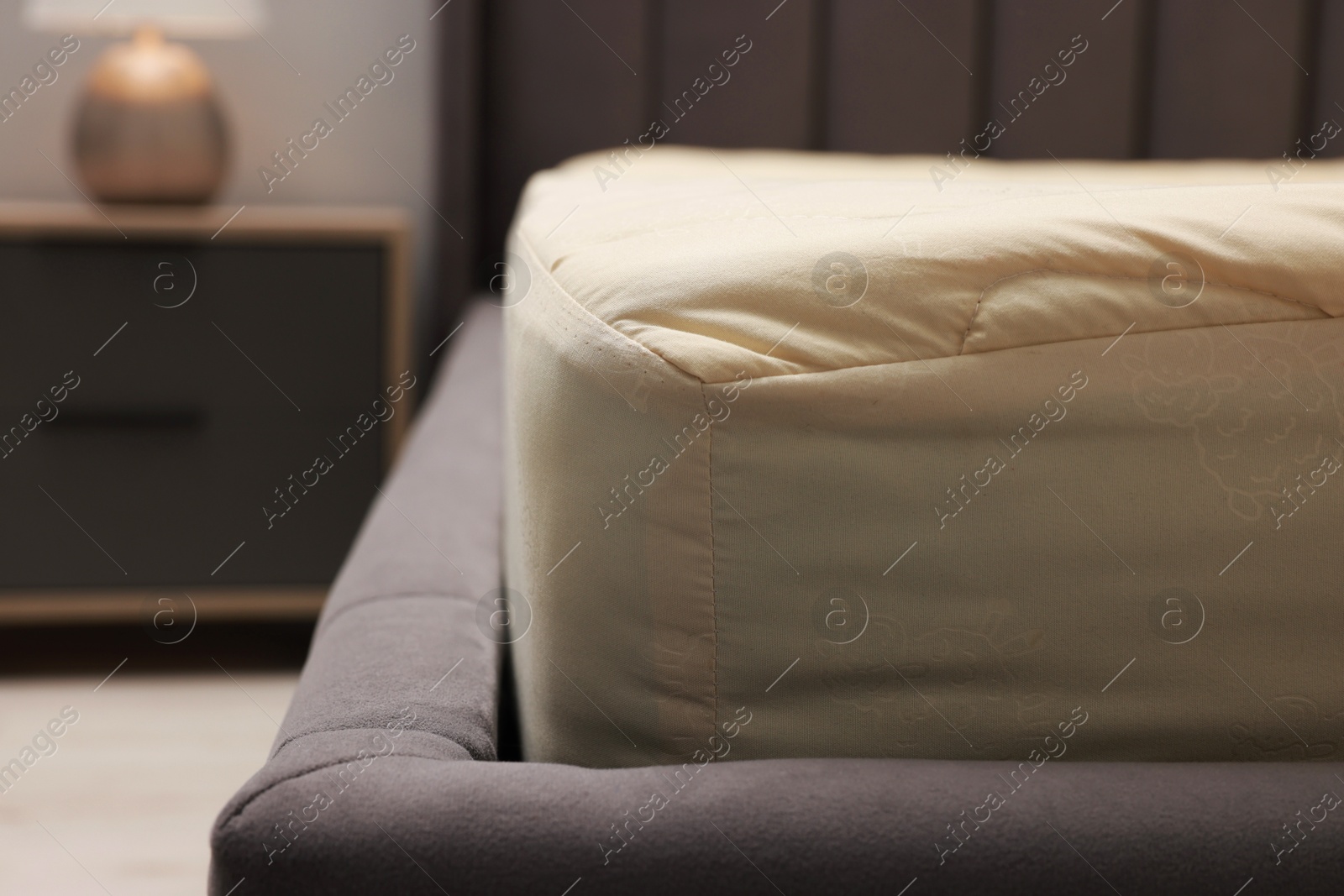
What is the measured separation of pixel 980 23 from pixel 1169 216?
147cm

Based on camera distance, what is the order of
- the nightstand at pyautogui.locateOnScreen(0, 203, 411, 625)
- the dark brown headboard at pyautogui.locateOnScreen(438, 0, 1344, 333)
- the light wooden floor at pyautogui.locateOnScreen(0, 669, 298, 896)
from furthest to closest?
1. the dark brown headboard at pyautogui.locateOnScreen(438, 0, 1344, 333)
2. the nightstand at pyautogui.locateOnScreen(0, 203, 411, 625)
3. the light wooden floor at pyautogui.locateOnScreen(0, 669, 298, 896)

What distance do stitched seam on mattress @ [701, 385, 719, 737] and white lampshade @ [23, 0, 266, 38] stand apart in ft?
4.85

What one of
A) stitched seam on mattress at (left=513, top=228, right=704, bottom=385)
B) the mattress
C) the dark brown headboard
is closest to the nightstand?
the dark brown headboard

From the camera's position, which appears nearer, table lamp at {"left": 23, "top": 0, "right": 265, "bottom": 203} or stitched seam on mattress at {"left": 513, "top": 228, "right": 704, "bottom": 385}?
stitched seam on mattress at {"left": 513, "top": 228, "right": 704, "bottom": 385}

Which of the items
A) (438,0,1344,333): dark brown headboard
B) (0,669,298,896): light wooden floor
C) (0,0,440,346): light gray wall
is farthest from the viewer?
(0,0,440,346): light gray wall

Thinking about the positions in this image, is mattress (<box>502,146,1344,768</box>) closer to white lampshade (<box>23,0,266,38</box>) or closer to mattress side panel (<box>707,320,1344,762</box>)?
mattress side panel (<box>707,320,1344,762</box>)

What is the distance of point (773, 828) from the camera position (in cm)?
39

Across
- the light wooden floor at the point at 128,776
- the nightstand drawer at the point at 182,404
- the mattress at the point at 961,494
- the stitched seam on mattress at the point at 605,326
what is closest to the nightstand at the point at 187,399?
the nightstand drawer at the point at 182,404

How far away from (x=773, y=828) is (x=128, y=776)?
120 cm

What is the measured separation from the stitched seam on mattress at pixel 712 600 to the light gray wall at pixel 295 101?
1.64 metres

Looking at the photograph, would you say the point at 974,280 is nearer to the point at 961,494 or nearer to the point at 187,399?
the point at 961,494

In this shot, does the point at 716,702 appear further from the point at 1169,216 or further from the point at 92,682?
the point at 92,682

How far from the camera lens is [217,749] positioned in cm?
141

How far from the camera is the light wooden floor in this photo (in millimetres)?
1140
